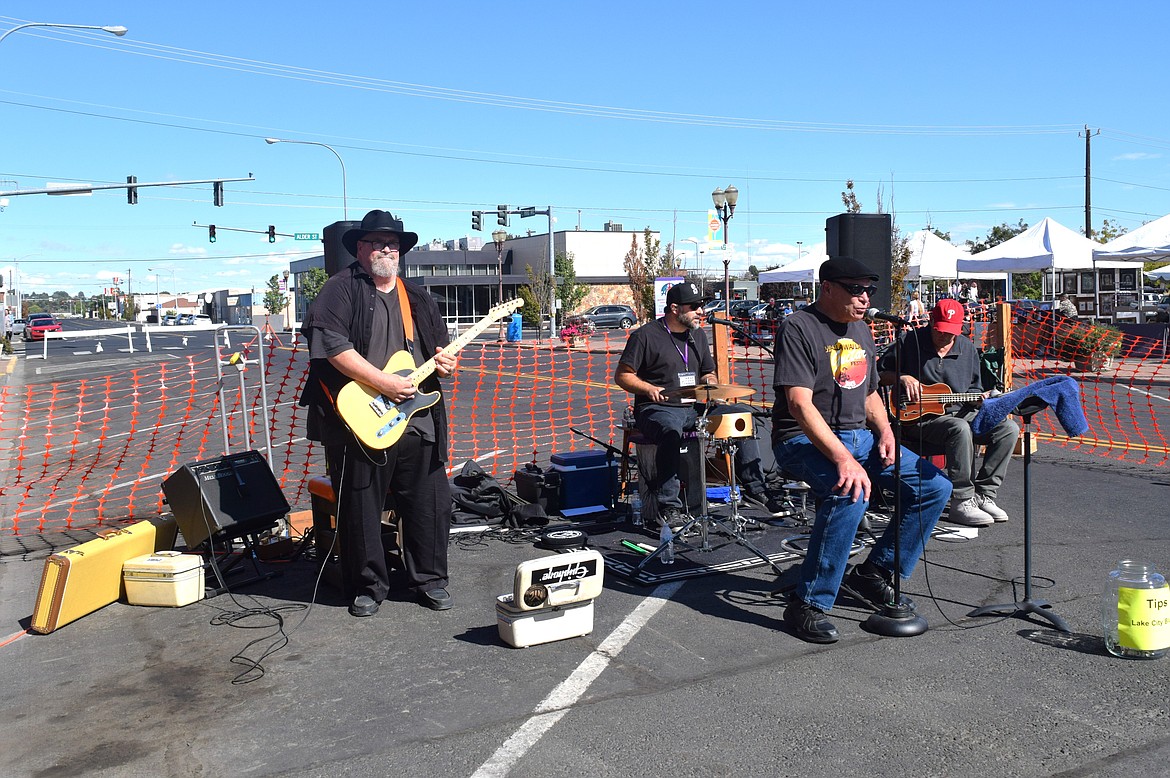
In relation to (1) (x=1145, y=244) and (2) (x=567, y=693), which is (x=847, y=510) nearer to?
(2) (x=567, y=693)

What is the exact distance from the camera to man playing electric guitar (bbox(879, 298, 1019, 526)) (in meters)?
7.25

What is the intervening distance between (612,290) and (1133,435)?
65056 millimetres

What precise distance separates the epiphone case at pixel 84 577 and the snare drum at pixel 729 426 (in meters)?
3.83

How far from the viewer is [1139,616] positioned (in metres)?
4.43

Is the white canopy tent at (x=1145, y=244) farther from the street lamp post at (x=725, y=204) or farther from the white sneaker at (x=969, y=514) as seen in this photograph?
the white sneaker at (x=969, y=514)

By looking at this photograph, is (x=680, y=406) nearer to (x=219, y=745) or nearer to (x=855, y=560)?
(x=855, y=560)

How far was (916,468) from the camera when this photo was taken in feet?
16.6

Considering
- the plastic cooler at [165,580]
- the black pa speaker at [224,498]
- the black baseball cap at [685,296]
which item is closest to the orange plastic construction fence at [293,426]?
the black baseball cap at [685,296]

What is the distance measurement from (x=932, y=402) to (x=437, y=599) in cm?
398

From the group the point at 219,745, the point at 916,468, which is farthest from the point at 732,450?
the point at 219,745

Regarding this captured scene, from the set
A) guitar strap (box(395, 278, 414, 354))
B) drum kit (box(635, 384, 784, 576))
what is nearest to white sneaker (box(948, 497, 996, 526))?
drum kit (box(635, 384, 784, 576))

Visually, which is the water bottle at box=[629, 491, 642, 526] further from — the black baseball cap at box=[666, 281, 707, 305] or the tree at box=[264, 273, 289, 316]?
the tree at box=[264, 273, 289, 316]

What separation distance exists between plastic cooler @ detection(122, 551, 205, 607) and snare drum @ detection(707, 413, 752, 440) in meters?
3.51

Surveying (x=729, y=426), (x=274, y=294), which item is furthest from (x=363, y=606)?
(x=274, y=294)
